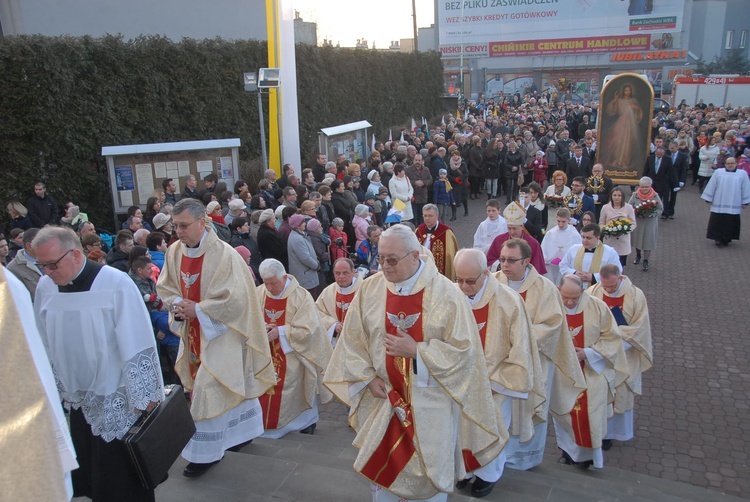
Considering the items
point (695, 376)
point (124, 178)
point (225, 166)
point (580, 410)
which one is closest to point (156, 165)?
point (124, 178)

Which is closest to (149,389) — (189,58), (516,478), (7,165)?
(516,478)

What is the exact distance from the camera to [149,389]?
11.9 ft

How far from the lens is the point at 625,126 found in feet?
54.2

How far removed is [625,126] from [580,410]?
12889 mm

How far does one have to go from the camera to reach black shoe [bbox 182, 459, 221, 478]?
4600mm

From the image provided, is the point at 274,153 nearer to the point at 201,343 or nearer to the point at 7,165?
the point at 7,165

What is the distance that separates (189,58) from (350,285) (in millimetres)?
9911

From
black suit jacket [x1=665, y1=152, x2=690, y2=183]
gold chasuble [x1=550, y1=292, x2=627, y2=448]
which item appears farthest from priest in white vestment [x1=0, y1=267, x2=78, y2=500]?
black suit jacket [x1=665, y1=152, x2=690, y2=183]

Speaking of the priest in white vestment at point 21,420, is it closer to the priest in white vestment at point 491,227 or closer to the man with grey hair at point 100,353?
the man with grey hair at point 100,353

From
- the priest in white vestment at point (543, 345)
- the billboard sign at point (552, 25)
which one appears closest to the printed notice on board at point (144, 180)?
the priest in white vestment at point (543, 345)

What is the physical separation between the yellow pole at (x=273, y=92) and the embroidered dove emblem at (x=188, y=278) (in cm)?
942

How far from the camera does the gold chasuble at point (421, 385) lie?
380 centimetres

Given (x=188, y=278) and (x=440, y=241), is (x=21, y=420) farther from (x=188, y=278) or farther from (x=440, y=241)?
(x=440, y=241)

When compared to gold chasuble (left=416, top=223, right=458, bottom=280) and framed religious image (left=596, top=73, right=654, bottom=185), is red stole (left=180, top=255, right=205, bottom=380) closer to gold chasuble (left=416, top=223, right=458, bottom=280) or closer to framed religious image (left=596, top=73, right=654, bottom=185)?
gold chasuble (left=416, top=223, right=458, bottom=280)
